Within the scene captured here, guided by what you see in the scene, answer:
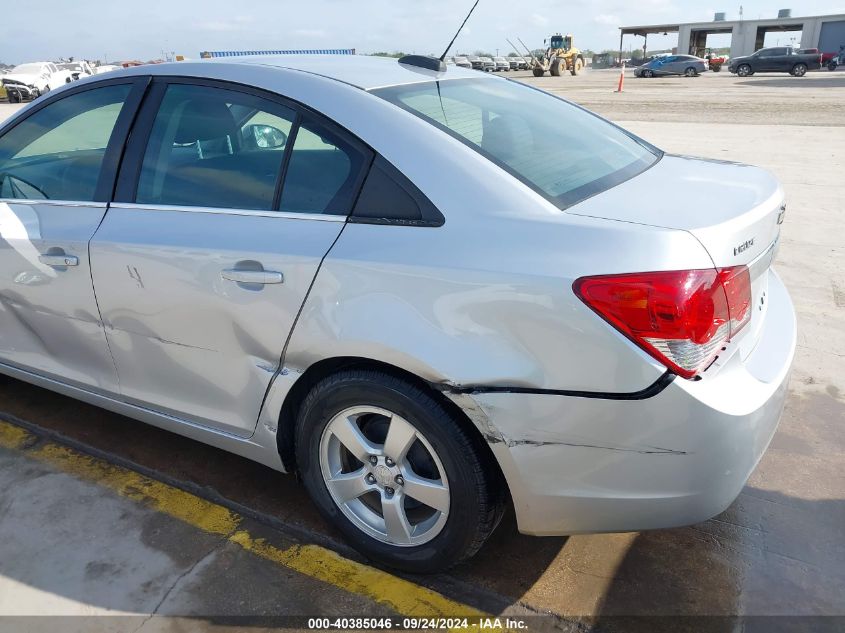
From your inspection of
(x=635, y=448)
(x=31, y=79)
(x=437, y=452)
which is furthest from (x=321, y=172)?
(x=31, y=79)

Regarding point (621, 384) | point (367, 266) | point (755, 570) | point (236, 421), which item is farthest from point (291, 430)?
point (755, 570)

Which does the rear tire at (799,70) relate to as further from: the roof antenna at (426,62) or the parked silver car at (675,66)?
the roof antenna at (426,62)

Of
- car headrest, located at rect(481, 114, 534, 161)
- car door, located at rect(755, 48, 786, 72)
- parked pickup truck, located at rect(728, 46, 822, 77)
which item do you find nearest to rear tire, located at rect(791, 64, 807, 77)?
parked pickup truck, located at rect(728, 46, 822, 77)

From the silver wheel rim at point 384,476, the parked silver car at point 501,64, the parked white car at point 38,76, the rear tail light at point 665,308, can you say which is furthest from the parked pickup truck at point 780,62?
the silver wheel rim at point 384,476

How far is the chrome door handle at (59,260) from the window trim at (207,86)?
0.28 metres

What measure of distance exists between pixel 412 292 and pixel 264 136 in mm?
1011

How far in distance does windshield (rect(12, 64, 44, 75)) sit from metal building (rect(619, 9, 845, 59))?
178ft

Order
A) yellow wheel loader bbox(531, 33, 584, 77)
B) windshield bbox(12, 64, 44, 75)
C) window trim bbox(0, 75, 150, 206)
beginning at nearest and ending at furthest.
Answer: window trim bbox(0, 75, 150, 206) < windshield bbox(12, 64, 44, 75) < yellow wheel loader bbox(531, 33, 584, 77)

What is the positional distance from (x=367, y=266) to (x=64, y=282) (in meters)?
1.45

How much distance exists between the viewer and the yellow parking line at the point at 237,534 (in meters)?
2.25

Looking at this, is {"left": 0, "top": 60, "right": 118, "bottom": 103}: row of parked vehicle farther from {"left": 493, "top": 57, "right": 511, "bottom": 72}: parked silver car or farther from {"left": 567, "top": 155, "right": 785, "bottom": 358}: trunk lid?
{"left": 493, "top": 57, "right": 511, "bottom": 72}: parked silver car

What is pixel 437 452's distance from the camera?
→ 2.04 meters

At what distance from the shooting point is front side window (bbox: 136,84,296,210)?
7.84ft

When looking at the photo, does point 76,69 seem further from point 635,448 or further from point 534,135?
point 635,448
